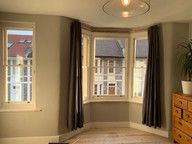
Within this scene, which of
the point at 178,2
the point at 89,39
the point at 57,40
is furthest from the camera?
the point at 89,39

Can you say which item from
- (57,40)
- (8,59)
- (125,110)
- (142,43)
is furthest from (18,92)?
(142,43)

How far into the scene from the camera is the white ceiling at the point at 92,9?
274 centimetres

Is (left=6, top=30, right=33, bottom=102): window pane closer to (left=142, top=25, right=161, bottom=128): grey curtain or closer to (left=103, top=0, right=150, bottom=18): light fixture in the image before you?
(left=103, top=0, right=150, bottom=18): light fixture

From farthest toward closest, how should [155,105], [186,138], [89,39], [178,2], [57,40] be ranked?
[89,39], [155,105], [57,40], [186,138], [178,2]

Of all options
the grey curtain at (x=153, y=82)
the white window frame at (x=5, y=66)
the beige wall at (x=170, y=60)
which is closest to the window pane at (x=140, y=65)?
the grey curtain at (x=153, y=82)

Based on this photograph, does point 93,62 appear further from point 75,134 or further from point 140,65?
point 75,134

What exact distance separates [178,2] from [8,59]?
9.33 feet

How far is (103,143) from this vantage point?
361 centimetres

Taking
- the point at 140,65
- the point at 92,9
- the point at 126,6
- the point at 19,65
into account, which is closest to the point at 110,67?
the point at 140,65

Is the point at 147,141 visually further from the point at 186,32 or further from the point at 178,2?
the point at 178,2

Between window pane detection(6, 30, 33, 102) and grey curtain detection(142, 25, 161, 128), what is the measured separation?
7.49ft

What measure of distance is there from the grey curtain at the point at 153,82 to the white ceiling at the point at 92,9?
37 centimetres

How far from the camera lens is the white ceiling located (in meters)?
2.74

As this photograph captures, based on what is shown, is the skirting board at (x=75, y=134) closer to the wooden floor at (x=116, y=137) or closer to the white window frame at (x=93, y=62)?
the wooden floor at (x=116, y=137)
